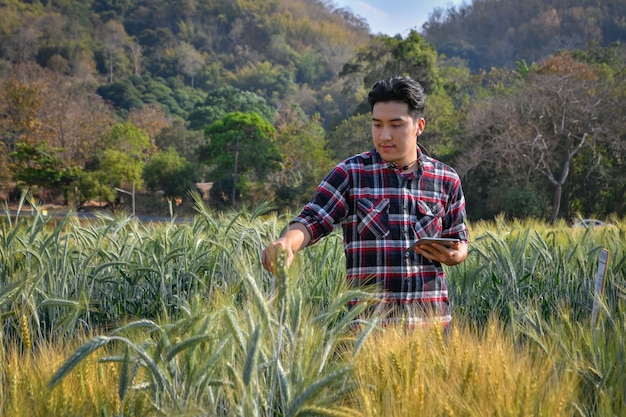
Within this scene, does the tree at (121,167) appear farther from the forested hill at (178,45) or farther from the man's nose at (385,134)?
the forested hill at (178,45)

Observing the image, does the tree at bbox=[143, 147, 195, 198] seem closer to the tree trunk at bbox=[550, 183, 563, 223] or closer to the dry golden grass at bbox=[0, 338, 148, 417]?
the tree trunk at bbox=[550, 183, 563, 223]

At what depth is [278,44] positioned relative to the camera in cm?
9700

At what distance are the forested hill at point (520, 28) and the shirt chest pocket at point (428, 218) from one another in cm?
6635

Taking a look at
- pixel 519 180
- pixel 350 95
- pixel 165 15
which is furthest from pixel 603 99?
pixel 165 15

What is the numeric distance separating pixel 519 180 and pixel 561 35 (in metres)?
67.8

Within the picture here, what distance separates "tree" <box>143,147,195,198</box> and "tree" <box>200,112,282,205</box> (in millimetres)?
1324

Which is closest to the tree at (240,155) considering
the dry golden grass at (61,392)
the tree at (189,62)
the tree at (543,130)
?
the tree at (543,130)

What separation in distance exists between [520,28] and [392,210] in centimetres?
9688

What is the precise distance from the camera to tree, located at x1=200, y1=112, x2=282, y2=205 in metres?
29.1

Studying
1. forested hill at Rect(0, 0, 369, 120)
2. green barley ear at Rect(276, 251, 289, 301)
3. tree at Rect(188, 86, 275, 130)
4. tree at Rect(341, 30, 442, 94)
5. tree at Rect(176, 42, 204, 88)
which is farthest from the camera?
tree at Rect(176, 42, 204, 88)

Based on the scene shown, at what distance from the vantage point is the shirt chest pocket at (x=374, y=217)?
2209 millimetres

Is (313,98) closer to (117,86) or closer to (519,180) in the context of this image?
(117,86)

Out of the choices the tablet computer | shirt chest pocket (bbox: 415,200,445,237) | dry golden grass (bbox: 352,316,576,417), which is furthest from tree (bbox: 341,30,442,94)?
dry golden grass (bbox: 352,316,576,417)

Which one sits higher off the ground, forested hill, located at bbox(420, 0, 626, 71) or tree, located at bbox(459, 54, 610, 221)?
forested hill, located at bbox(420, 0, 626, 71)
